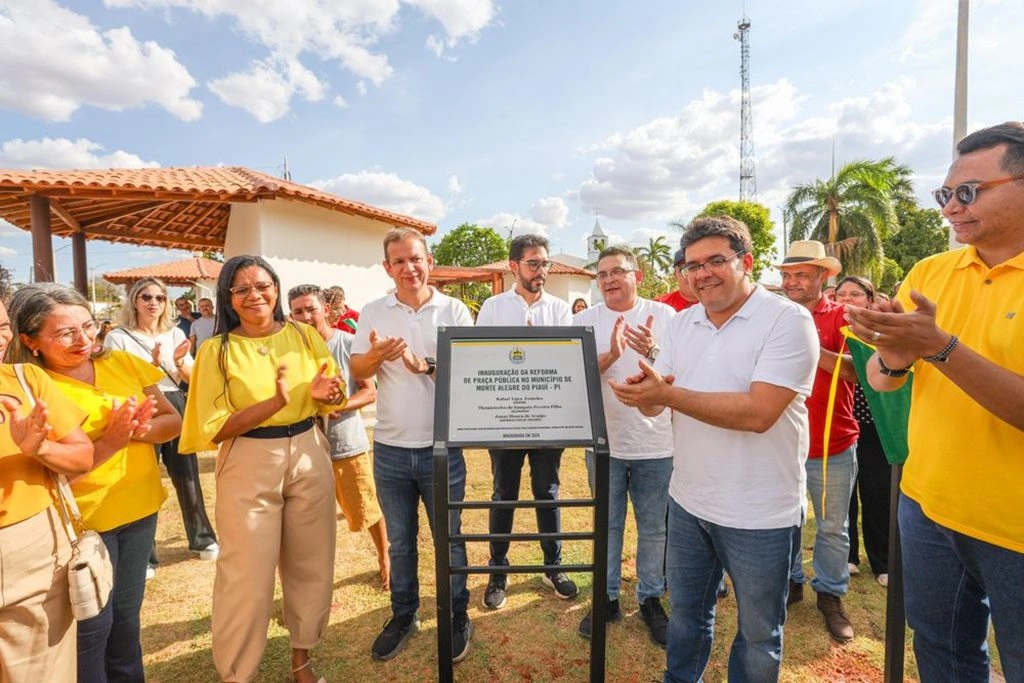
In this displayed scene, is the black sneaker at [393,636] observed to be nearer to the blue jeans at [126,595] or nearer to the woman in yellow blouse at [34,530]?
the blue jeans at [126,595]

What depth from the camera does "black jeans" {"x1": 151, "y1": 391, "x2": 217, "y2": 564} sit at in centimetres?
424

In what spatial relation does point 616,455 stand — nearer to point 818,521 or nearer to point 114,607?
point 818,521

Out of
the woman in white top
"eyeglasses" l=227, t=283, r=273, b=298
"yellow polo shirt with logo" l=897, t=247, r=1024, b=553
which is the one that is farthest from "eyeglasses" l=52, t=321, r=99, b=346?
"yellow polo shirt with logo" l=897, t=247, r=1024, b=553

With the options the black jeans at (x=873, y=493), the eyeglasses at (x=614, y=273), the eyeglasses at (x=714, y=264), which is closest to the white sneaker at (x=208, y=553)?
the eyeglasses at (x=614, y=273)

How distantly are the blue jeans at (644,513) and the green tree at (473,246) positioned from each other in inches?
1534

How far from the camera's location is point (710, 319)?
2.25 m

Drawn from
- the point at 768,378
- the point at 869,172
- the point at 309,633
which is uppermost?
the point at 869,172

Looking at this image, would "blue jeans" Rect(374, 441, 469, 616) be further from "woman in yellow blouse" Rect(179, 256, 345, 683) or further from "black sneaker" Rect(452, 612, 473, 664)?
"woman in yellow blouse" Rect(179, 256, 345, 683)

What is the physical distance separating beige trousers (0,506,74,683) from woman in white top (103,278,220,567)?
2.40 metres

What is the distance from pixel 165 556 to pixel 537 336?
4.08 metres

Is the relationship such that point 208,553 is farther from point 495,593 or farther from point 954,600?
point 954,600

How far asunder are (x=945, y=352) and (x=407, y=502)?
2.63 m

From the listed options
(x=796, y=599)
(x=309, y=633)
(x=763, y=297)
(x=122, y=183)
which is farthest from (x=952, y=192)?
(x=122, y=183)

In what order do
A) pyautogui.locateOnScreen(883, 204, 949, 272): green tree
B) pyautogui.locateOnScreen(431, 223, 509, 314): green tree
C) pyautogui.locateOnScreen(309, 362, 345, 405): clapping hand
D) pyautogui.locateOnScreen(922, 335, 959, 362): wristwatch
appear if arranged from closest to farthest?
pyautogui.locateOnScreen(922, 335, 959, 362): wristwatch
pyautogui.locateOnScreen(309, 362, 345, 405): clapping hand
pyautogui.locateOnScreen(883, 204, 949, 272): green tree
pyautogui.locateOnScreen(431, 223, 509, 314): green tree
